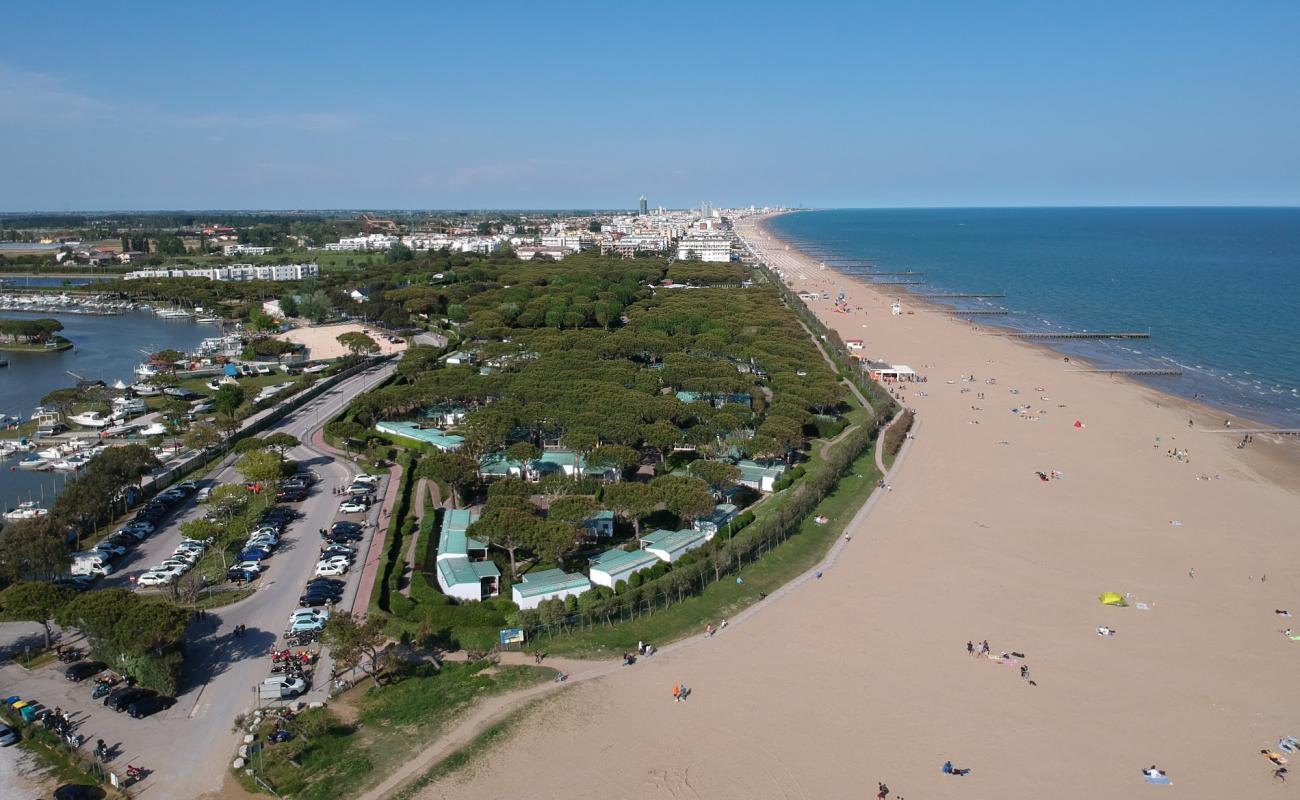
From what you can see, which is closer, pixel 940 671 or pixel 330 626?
pixel 330 626

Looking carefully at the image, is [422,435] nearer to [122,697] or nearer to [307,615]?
[307,615]

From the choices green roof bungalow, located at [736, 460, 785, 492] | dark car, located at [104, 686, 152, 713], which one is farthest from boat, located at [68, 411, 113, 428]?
green roof bungalow, located at [736, 460, 785, 492]

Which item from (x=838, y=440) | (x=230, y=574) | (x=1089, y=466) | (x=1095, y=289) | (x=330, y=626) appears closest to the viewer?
(x=330, y=626)

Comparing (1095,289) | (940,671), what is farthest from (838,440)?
(1095,289)

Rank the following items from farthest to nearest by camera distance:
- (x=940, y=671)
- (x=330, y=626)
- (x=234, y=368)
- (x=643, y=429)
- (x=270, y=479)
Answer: (x=234, y=368) → (x=643, y=429) → (x=270, y=479) → (x=940, y=671) → (x=330, y=626)

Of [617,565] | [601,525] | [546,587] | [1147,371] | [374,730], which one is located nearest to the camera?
[374,730]

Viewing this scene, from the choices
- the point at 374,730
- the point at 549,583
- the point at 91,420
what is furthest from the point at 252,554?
the point at 91,420

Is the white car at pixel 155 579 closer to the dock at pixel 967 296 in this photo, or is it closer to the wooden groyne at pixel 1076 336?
the wooden groyne at pixel 1076 336

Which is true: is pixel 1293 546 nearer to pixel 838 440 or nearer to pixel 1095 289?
pixel 838 440
